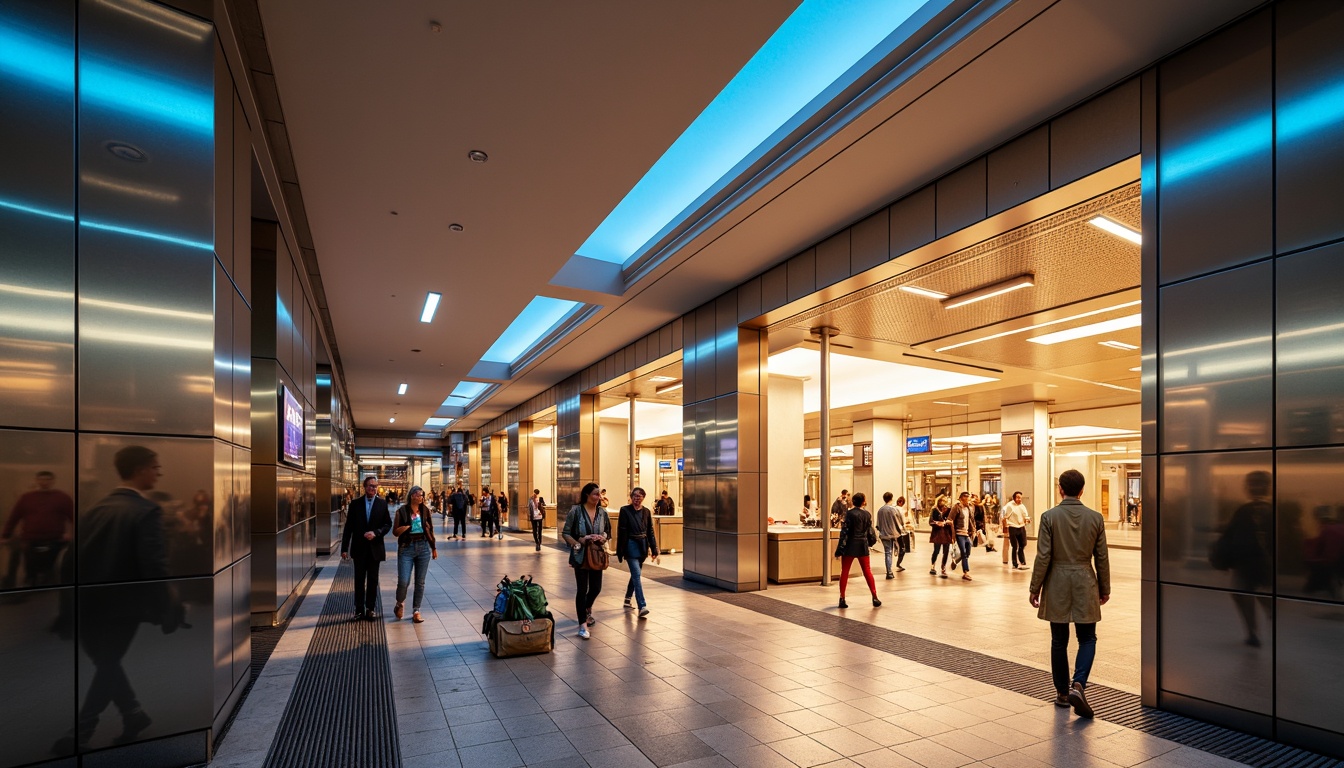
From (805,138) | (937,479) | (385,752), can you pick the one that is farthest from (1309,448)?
(937,479)

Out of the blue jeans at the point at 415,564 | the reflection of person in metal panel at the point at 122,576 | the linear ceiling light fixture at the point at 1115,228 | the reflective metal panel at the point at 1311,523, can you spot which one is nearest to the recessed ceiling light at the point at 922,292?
the linear ceiling light fixture at the point at 1115,228

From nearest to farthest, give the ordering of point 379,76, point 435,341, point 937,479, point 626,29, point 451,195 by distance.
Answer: point 626,29 → point 379,76 → point 451,195 → point 435,341 → point 937,479

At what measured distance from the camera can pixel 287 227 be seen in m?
8.60

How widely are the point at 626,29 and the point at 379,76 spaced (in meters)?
2.09

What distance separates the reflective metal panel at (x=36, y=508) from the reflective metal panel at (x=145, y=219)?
225mm

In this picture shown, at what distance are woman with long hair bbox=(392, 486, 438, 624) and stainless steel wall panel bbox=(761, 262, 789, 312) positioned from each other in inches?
227

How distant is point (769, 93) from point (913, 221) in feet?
7.28

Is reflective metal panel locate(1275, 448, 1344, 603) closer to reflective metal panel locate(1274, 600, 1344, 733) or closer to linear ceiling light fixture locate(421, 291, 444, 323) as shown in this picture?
reflective metal panel locate(1274, 600, 1344, 733)

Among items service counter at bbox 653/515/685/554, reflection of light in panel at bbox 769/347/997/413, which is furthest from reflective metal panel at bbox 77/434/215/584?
service counter at bbox 653/515/685/554

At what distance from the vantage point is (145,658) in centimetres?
412

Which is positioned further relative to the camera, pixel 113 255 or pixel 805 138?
pixel 805 138

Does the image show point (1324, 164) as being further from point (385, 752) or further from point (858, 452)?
point (858, 452)

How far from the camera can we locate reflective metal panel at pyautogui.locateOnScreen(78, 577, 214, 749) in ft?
12.8

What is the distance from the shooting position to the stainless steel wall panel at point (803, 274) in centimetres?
1002
